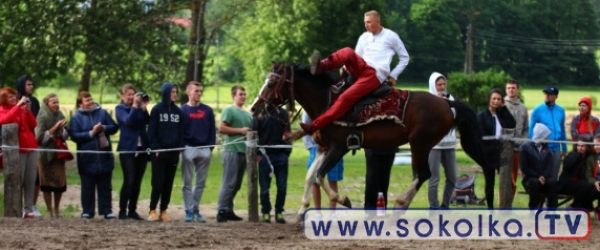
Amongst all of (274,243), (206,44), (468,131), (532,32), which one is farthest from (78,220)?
(532,32)

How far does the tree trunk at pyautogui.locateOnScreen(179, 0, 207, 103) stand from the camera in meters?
30.2

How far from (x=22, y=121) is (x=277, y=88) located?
3719mm

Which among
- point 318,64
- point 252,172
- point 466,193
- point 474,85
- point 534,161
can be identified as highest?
point 474,85

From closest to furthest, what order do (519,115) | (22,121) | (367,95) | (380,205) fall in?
(367,95), (380,205), (22,121), (519,115)

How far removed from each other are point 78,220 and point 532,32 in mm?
31817

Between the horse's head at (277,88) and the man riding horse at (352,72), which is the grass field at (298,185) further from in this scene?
the man riding horse at (352,72)

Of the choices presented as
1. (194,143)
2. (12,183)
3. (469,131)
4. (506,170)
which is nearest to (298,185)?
(194,143)

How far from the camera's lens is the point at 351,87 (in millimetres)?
12555

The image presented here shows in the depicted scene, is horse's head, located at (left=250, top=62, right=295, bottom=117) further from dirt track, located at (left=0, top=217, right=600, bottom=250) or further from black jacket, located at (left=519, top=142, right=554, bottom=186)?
black jacket, located at (left=519, top=142, right=554, bottom=186)

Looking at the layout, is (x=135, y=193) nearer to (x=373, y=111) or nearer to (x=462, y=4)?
(x=373, y=111)

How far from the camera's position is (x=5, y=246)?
10.7 metres

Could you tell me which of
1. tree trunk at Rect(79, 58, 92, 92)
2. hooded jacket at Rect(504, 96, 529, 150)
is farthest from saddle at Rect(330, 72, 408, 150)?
tree trunk at Rect(79, 58, 92, 92)

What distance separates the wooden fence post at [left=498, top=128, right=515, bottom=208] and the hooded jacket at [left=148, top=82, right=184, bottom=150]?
4313 millimetres

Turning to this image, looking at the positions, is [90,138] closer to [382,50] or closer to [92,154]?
[92,154]
